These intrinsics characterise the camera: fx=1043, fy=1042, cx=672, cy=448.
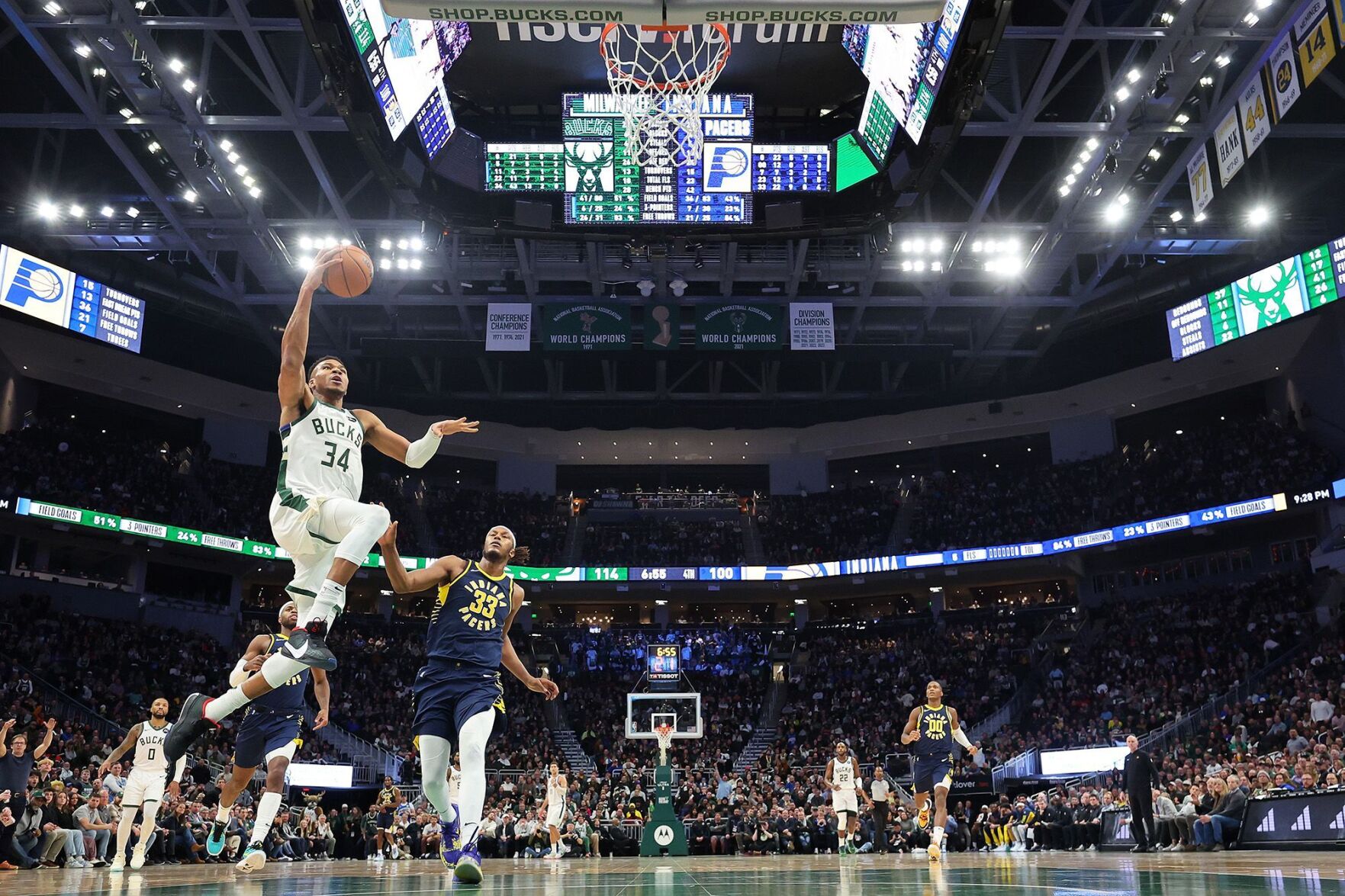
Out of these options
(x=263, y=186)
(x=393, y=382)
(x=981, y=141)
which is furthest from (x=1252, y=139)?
(x=393, y=382)

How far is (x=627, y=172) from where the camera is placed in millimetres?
18672

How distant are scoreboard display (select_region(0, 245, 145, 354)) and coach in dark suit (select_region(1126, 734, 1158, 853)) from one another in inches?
900

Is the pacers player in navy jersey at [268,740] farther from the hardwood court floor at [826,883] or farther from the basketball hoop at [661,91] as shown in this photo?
the basketball hoop at [661,91]

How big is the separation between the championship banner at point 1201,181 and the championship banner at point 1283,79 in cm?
339

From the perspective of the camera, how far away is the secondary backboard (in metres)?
28.0

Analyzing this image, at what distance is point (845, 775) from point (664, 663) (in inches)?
545

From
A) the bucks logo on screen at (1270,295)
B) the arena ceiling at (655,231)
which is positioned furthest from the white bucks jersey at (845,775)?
the bucks logo on screen at (1270,295)

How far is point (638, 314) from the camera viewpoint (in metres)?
29.6

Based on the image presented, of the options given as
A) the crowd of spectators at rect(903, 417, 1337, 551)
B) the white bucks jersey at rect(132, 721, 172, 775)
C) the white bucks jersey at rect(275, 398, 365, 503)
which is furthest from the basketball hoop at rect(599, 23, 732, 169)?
the crowd of spectators at rect(903, 417, 1337, 551)

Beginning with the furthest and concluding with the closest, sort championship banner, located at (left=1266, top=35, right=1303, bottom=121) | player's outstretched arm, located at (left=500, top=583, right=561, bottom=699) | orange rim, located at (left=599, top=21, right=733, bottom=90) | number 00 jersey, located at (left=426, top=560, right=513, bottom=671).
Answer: championship banner, located at (left=1266, top=35, right=1303, bottom=121), orange rim, located at (left=599, top=21, right=733, bottom=90), player's outstretched arm, located at (left=500, top=583, right=561, bottom=699), number 00 jersey, located at (left=426, top=560, right=513, bottom=671)

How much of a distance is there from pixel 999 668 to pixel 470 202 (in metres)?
24.1

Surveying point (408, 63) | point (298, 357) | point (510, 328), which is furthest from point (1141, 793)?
point (510, 328)

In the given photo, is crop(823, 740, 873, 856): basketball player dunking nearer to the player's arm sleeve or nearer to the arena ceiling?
the arena ceiling

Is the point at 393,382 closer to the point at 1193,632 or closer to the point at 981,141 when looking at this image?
the point at 981,141
